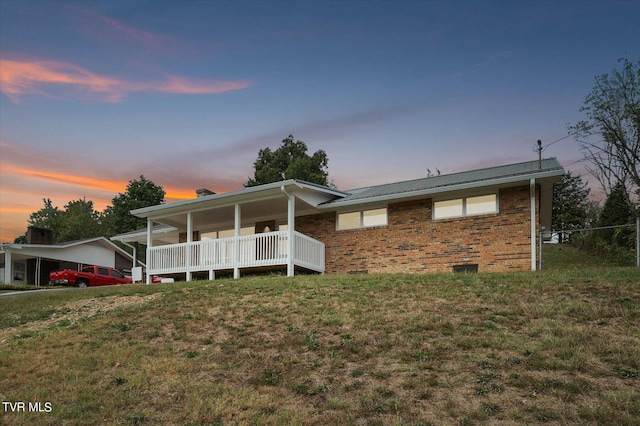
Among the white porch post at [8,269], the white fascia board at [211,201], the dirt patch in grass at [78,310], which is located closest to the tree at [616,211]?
the white fascia board at [211,201]

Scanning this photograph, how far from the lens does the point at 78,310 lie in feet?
42.2

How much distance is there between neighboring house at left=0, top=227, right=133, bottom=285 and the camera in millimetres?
31922

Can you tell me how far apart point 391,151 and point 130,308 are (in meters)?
12.3

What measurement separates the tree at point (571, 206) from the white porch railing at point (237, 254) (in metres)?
24.8

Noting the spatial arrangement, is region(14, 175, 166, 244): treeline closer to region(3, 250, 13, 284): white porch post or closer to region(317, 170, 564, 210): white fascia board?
region(3, 250, 13, 284): white porch post

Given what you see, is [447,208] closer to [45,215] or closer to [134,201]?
[134,201]

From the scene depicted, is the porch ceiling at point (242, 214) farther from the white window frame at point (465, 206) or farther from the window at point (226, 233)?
the white window frame at point (465, 206)

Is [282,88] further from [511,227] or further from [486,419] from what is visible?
[486,419]

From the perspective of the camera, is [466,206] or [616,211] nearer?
[466,206]

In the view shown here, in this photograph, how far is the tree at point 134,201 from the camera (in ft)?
172

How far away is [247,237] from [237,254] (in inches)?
27.4

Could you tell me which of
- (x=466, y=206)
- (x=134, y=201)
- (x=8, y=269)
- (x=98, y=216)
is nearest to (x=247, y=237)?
(x=466, y=206)

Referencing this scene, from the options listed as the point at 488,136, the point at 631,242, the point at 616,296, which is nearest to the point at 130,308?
the point at 616,296

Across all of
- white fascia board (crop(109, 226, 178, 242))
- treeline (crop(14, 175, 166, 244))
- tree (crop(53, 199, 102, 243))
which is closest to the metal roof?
white fascia board (crop(109, 226, 178, 242))
